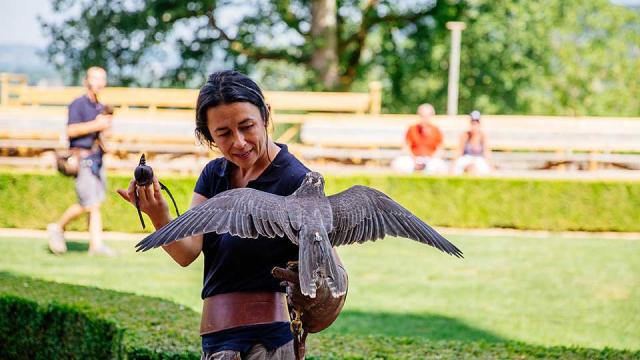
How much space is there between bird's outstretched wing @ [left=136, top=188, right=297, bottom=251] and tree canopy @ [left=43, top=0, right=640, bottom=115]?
18621mm

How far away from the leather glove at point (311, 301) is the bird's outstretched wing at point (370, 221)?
91 mm

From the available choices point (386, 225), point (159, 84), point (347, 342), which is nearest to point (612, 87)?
point (159, 84)

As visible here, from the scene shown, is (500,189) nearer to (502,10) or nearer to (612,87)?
(502,10)

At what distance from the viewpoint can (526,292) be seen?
7.29m

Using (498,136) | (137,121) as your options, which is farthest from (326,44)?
(498,136)

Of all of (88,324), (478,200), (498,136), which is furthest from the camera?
(498,136)

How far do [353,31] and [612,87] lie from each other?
13.5 metres

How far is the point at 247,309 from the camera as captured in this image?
2.17 meters

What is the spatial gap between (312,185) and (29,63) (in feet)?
74.0

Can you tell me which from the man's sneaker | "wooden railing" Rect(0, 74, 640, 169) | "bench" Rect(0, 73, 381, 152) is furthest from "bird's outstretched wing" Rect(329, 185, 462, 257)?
"bench" Rect(0, 73, 381, 152)

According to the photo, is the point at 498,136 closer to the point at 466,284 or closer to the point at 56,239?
the point at 466,284

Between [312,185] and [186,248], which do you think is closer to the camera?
[312,185]

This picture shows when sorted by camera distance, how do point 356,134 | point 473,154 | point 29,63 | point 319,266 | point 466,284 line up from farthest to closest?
point 29,63 < point 356,134 < point 473,154 < point 466,284 < point 319,266

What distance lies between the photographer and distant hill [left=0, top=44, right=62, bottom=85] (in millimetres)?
22250
